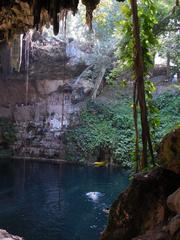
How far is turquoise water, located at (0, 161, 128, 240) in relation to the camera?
8781mm

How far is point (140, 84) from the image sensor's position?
4.91 metres

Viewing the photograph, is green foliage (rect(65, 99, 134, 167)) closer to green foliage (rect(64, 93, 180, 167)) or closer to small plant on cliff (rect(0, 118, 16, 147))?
green foliage (rect(64, 93, 180, 167))

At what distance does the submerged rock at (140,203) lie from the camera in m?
4.11

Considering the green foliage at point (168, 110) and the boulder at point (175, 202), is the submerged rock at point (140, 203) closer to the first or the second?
the boulder at point (175, 202)

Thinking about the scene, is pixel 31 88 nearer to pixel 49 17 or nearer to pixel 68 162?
pixel 68 162

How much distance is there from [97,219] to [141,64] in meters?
5.59

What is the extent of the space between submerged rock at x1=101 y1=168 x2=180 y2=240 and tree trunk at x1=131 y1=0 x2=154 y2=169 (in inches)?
18.8

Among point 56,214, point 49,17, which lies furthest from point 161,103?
point 49,17

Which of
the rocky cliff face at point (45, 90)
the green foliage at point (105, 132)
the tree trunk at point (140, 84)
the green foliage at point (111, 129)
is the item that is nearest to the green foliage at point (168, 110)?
the green foliage at point (111, 129)

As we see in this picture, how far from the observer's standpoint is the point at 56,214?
1003 cm

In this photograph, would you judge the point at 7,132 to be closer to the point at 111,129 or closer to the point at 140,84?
the point at 111,129

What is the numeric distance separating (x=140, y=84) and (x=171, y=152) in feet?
3.95

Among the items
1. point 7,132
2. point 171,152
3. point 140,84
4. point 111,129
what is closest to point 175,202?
point 171,152

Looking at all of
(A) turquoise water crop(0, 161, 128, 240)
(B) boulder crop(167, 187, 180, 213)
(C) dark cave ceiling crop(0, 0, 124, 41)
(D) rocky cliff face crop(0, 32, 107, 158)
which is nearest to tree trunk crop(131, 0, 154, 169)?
(B) boulder crop(167, 187, 180, 213)
